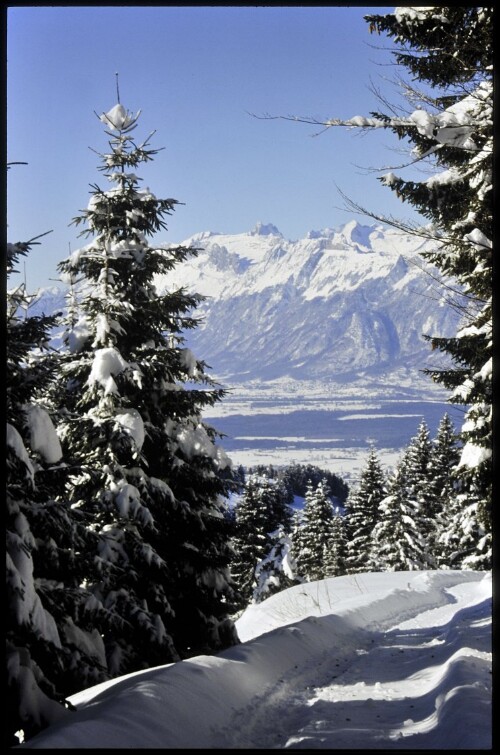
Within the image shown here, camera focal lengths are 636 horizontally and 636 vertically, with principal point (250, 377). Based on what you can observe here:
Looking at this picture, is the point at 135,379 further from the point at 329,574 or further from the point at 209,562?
the point at 329,574

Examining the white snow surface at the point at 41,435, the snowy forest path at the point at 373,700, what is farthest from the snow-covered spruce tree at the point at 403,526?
the white snow surface at the point at 41,435

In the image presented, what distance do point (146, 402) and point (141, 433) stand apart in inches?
56.8

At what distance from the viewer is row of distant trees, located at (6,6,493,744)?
23.9ft

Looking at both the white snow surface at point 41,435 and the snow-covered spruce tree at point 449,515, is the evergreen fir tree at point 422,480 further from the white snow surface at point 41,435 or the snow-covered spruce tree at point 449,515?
the white snow surface at point 41,435

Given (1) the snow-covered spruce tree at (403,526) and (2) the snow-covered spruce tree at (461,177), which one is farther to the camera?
(1) the snow-covered spruce tree at (403,526)

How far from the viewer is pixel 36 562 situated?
7398 millimetres

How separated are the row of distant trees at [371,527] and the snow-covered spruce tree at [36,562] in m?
20.0

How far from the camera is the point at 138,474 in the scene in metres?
11.1

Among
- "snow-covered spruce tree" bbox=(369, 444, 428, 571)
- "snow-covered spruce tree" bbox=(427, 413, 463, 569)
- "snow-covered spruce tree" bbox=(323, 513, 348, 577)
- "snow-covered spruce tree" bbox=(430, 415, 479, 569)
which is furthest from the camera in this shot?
"snow-covered spruce tree" bbox=(323, 513, 348, 577)

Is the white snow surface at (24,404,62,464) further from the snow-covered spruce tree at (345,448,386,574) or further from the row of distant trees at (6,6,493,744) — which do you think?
the snow-covered spruce tree at (345,448,386,574)

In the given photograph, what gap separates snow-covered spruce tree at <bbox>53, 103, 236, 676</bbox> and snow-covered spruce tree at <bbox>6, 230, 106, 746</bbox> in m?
2.25

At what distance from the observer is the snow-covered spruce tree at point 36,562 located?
5.72 meters

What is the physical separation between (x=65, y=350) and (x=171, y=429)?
2.63 meters

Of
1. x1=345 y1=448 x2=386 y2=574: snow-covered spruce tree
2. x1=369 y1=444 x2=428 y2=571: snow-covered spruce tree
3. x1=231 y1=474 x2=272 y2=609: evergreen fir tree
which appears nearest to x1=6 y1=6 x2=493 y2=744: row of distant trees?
x1=231 y1=474 x2=272 y2=609: evergreen fir tree
